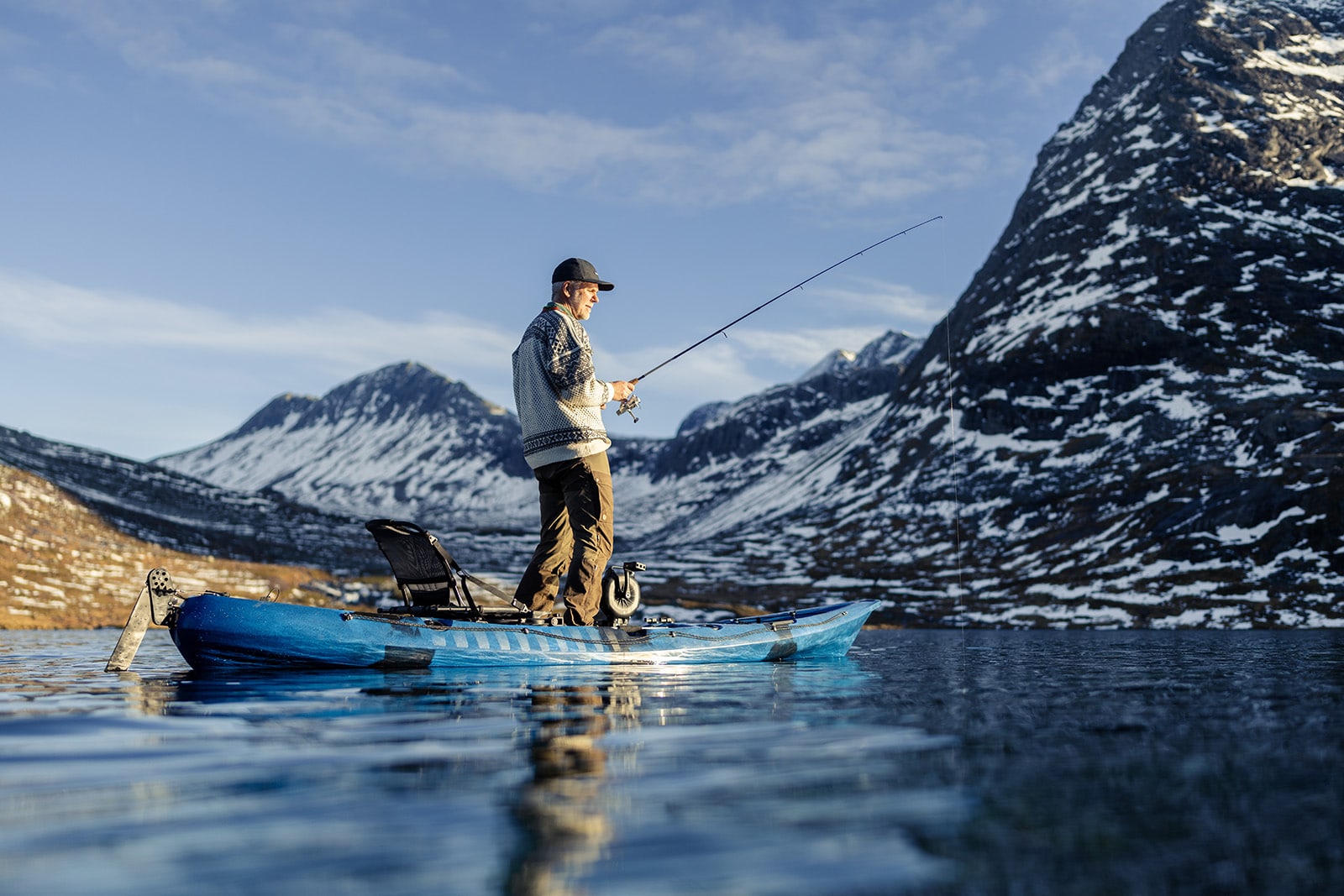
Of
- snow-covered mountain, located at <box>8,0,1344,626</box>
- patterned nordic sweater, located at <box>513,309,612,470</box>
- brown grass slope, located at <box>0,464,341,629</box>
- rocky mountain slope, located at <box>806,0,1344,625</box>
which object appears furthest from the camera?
snow-covered mountain, located at <box>8,0,1344,626</box>

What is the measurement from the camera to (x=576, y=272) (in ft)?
39.5

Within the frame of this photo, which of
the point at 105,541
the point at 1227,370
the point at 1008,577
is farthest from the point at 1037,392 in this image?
the point at 105,541

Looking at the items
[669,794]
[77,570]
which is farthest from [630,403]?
[77,570]

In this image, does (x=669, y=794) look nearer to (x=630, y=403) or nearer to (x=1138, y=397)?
(x=630, y=403)

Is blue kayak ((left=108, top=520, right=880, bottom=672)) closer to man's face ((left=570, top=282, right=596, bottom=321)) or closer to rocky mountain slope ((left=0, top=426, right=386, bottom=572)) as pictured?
man's face ((left=570, top=282, right=596, bottom=321))

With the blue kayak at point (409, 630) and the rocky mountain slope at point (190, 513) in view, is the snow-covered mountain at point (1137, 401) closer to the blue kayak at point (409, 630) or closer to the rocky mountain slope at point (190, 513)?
the rocky mountain slope at point (190, 513)

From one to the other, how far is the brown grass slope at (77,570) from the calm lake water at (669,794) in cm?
3935

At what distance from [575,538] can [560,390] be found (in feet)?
6.12

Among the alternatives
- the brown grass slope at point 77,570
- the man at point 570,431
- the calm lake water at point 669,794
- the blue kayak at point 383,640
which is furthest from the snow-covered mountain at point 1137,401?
the calm lake water at point 669,794

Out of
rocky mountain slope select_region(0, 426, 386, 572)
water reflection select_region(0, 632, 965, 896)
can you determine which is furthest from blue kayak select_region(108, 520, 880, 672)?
rocky mountain slope select_region(0, 426, 386, 572)

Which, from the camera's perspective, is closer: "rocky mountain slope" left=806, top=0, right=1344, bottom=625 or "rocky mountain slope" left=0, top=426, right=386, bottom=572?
"rocky mountain slope" left=806, top=0, right=1344, bottom=625

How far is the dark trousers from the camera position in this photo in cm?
1162

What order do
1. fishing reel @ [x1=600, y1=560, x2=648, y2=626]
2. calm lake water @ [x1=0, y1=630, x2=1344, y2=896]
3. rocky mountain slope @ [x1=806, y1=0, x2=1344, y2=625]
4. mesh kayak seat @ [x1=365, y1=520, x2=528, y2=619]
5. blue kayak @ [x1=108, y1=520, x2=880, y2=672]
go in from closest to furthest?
1. calm lake water @ [x1=0, y1=630, x2=1344, y2=896]
2. blue kayak @ [x1=108, y1=520, x2=880, y2=672]
3. mesh kayak seat @ [x1=365, y1=520, x2=528, y2=619]
4. fishing reel @ [x1=600, y1=560, x2=648, y2=626]
5. rocky mountain slope @ [x1=806, y1=0, x2=1344, y2=625]

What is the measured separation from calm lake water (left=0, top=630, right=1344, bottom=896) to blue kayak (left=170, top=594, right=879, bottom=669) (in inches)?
86.7
